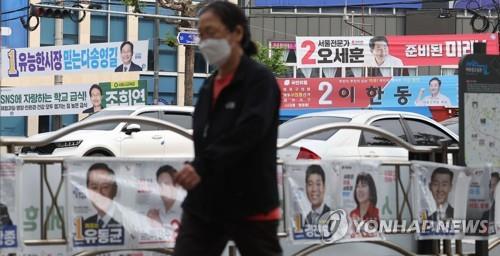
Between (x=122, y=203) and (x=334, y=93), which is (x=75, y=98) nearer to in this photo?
(x=334, y=93)

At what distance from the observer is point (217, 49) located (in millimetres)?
4156

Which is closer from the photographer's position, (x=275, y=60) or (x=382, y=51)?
(x=382, y=51)

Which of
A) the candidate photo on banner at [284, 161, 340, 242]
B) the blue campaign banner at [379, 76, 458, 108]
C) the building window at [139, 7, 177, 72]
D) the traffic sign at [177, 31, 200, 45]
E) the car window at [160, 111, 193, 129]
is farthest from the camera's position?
the building window at [139, 7, 177, 72]

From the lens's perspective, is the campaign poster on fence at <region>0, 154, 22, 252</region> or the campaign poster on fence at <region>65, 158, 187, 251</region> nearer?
the campaign poster on fence at <region>0, 154, 22, 252</region>

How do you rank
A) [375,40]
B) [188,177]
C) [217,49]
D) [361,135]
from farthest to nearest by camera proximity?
[375,40] < [361,135] < [217,49] < [188,177]

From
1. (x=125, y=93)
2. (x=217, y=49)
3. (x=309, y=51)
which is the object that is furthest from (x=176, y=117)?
(x=309, y=51)

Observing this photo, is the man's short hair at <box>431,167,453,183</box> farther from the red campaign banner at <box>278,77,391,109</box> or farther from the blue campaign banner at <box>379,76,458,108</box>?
the red campaign banner at <box>278,77,391,109</box>

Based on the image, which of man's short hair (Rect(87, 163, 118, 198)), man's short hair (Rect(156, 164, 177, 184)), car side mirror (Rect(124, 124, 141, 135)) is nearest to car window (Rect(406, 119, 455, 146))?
car side mirror (Rect(124, 124, 141, 135))

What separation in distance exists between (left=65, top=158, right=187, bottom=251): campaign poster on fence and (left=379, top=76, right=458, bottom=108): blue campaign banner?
95.3ft

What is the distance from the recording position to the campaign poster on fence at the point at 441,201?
268 inches

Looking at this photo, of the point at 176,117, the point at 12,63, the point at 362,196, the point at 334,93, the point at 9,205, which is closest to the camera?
the point at 9,205

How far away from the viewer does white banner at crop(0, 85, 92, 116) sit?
30.2 m

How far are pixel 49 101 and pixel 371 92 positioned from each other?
1338 centimetres

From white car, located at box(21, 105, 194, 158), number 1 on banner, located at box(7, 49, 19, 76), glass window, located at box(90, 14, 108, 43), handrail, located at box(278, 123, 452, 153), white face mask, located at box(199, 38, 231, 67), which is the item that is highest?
glass window, located at box(90, 14, 108, 43)
